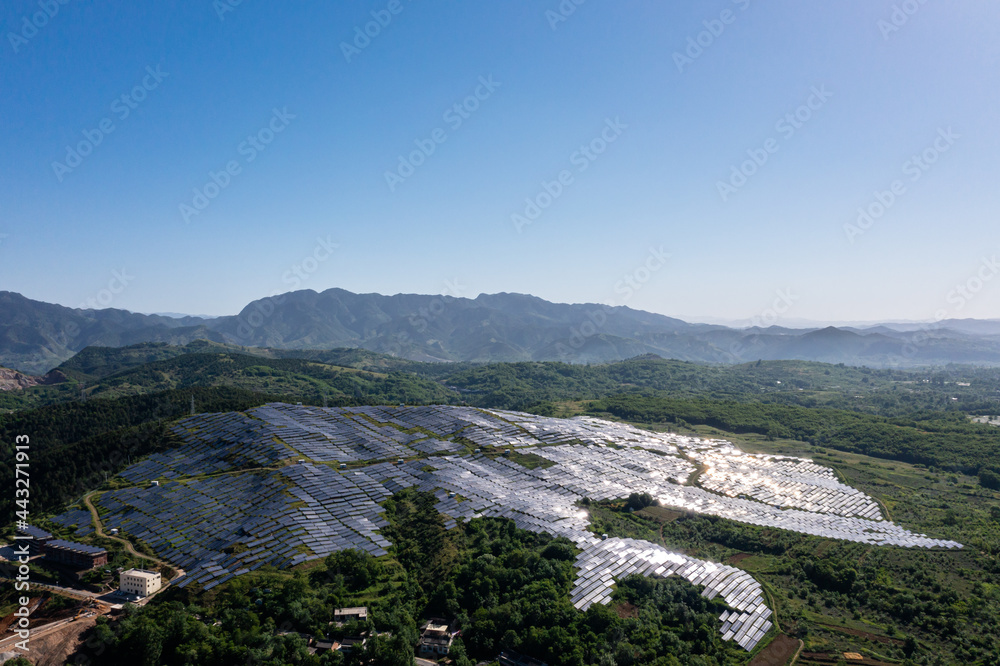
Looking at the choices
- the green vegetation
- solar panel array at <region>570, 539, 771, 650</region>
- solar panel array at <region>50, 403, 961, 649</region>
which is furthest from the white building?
solar panel array at <region>570, 539, 771, 650</region>

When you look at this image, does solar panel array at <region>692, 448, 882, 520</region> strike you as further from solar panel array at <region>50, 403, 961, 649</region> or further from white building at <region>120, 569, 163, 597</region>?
white building at <region>120, 569, 163, 597</region>

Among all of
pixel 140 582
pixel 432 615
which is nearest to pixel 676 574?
pixel 432 615

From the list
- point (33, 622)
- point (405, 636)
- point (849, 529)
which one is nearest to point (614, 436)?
point (849, 529)

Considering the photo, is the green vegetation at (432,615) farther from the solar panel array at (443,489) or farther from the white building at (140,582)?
the solar panel array at (443,489)

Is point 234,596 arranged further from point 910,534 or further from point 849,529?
point 910,534

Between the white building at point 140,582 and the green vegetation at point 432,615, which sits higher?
the white building at point 140,582

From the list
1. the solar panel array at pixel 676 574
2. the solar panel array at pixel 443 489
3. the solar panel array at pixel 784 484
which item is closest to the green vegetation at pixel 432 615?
the solar panel array at pixel 676 574

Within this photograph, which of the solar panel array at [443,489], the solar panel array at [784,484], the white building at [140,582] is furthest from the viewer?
the solar panel array at [784,484]
